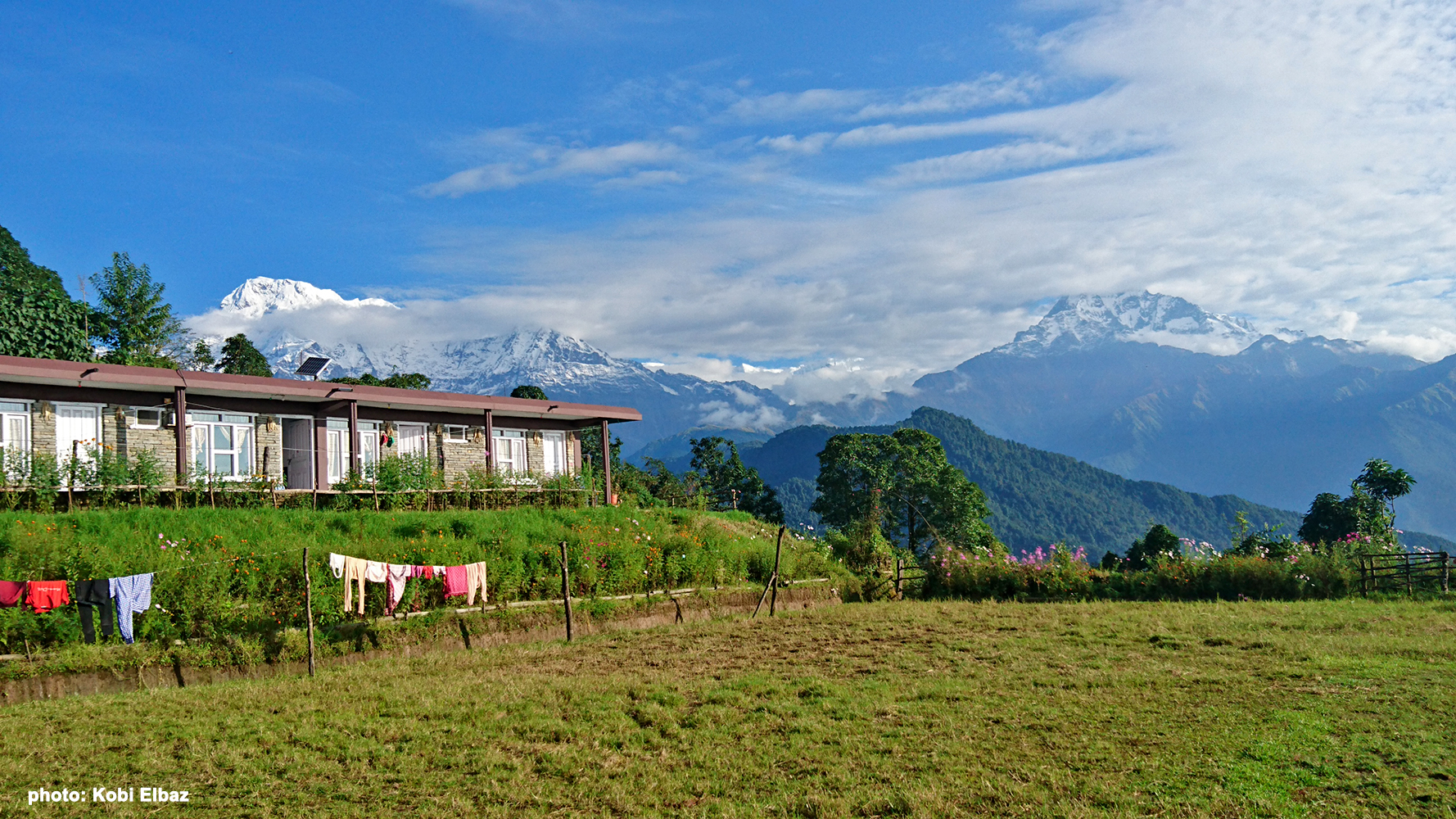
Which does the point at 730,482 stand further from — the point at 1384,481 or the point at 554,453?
the point at 1384,481

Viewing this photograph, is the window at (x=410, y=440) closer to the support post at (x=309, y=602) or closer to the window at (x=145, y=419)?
the window at (x=145, y=419)

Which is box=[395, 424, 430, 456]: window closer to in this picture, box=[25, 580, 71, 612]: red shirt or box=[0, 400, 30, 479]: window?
box=[0, 400, 30, 479]: window

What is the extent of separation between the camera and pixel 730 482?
A: 62.2m

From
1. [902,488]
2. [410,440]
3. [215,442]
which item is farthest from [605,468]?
[902,488]

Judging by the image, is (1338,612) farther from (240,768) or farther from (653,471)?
(653,471)

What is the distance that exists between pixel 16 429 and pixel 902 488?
45006 millimetres

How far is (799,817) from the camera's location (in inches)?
266

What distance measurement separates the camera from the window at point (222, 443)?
76.5 feet

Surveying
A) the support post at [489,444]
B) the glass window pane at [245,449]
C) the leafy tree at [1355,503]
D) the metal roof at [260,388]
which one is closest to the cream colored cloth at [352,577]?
the metal roof at [260,388]

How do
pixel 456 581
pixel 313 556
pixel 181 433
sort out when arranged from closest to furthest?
pixel 313 556 → pixel 456 581 → pixel 181 433

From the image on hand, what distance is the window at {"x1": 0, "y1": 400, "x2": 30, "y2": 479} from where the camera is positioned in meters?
19.8

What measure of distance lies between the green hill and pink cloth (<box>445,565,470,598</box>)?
150389 millimetres

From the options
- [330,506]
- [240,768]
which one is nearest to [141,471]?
[330,506]

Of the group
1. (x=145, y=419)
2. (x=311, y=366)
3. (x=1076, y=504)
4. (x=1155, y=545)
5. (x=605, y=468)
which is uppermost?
(x=311, y=366)
